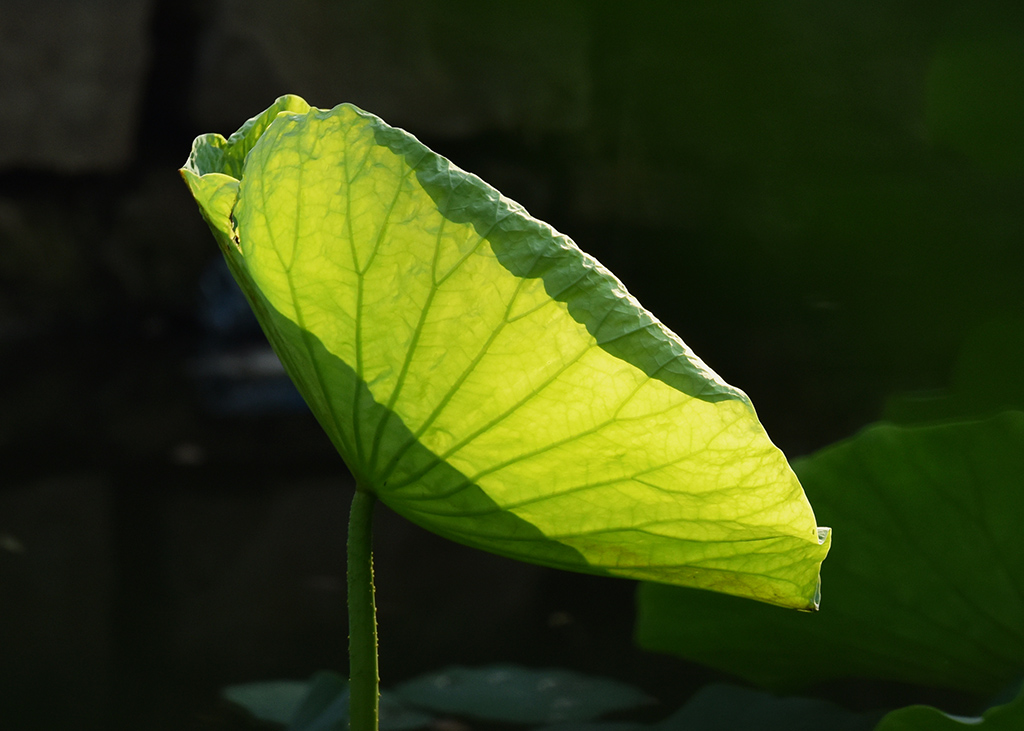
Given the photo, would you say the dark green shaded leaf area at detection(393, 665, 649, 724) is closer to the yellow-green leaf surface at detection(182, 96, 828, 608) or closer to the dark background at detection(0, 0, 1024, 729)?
the dark background at detection(0, 0, 1024, 729)

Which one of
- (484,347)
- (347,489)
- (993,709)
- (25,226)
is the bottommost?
(347,489)

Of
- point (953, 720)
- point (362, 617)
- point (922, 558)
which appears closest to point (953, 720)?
point (953, 720)

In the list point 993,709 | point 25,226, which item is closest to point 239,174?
point 993,709

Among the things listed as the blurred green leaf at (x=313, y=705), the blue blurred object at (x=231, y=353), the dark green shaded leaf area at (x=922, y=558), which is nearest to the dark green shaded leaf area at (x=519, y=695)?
the blurred green leaf at (x=313, y=705)

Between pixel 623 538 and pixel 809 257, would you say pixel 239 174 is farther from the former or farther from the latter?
pixel 809 257

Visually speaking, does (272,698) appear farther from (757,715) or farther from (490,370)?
(490,370)

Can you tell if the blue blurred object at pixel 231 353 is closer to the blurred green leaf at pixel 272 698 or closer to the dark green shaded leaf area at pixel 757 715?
the blurred green leaf at pixel 272 698
